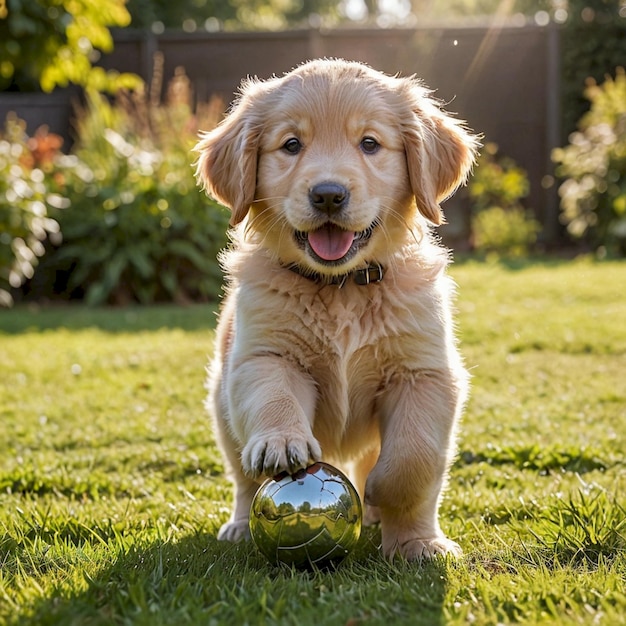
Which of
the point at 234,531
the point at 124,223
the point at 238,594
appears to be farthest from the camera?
the point at 124,223

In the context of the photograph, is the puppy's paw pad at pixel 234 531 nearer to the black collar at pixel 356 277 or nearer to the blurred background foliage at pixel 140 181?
the black collar at pixel 356 277

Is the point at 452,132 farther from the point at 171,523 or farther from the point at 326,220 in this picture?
the point at 171,523

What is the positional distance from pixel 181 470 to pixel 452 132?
1.86 m

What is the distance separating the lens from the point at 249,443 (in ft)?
9.03

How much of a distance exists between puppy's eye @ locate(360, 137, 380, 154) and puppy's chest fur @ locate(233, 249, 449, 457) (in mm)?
433

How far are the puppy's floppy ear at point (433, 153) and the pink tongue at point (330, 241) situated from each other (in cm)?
33

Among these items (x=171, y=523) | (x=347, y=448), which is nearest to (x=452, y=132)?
(x=347, y=448)

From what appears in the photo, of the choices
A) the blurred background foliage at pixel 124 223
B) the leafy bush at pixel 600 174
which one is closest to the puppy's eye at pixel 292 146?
the blurred background foliage at pixel 124 223

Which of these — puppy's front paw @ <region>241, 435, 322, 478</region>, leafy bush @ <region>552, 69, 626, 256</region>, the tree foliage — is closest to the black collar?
puppy's front paw @ <region>241, 435, 322, 478</region>

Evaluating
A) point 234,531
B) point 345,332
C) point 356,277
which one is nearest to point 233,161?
point 356,277

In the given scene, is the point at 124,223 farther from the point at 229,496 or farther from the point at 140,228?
the point at 229,496

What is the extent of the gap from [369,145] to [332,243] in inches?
14.3

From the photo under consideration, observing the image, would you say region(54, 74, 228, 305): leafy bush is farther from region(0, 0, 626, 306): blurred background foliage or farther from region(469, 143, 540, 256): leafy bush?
region(469, 143, 540, 256): leafy bush

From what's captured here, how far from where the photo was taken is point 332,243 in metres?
3.05
